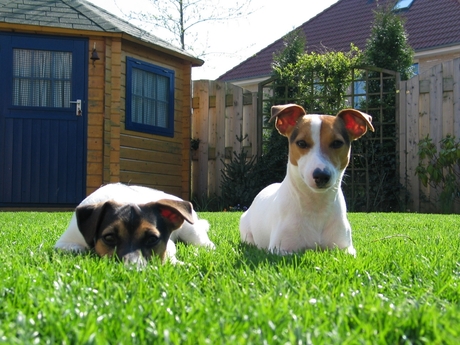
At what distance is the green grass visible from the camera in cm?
172

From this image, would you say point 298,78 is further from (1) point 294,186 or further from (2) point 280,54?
(1) point 294,186

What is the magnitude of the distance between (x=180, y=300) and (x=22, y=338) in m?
0.70

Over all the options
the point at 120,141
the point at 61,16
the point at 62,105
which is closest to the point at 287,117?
the point at 120,141

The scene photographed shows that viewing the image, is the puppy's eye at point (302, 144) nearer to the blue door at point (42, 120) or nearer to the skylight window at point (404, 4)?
the blue door at point (42, 120)

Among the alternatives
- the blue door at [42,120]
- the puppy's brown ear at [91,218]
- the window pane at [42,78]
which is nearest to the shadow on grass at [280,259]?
the puppy's brown ear at [91,218]

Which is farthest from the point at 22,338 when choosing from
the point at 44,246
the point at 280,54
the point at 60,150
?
the point at 280,54

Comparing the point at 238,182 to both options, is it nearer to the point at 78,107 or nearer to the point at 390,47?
the point at 78,107

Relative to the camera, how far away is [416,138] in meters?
12.2

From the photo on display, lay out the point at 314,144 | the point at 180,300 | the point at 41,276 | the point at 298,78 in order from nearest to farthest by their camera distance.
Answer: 1. the point at 180,300
2. the point at 41,276
3. the point at 314,144
4. the point at 298,78

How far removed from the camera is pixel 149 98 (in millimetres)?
13273

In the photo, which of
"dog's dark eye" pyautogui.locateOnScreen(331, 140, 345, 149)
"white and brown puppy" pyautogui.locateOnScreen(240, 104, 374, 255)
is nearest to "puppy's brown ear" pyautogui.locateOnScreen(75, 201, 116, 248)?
"white and brown puppy" pyautogui.locateOnScreen(240, 104, 374, 255)

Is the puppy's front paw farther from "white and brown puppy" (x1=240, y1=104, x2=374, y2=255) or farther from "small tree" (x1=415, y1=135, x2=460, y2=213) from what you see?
"small tree" (x1=415, y1=135, x2=460, y2=213)

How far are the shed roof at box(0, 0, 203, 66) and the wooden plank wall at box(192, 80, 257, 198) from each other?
1698 mm

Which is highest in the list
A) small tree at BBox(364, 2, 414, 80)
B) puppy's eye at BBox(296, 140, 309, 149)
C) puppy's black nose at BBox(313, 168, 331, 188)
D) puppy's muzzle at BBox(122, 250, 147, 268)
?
small tree at BBox(364, 2, 414, 80)
